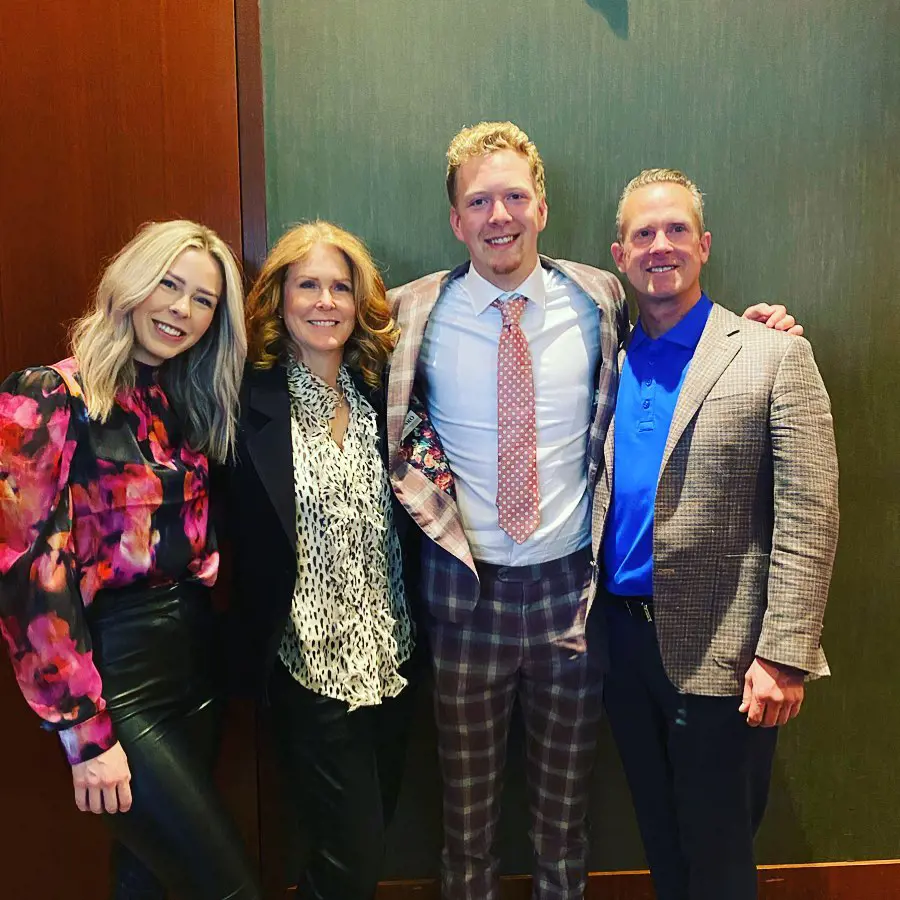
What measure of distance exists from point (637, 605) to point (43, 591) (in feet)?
3.86

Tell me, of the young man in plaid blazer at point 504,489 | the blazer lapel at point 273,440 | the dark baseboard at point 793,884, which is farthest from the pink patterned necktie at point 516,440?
the dark baseboard at point 793,884

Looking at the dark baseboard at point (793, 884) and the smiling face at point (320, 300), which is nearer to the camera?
the smiling face at point (320, 300)

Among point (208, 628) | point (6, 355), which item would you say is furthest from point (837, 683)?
point (6, 355)

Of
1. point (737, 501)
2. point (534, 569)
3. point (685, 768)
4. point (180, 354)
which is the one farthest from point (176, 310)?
point (685, 768)

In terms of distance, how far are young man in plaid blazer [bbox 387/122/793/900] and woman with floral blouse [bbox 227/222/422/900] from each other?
0.11 m

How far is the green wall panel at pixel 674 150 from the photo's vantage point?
2.02 metres

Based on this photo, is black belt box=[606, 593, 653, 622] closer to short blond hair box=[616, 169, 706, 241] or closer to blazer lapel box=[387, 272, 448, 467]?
blazer lapel box=[387, 272, 448, 467]

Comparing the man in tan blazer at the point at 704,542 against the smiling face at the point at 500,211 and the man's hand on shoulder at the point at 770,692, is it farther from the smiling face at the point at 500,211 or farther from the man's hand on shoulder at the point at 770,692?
the smiling face at the point at 500,211

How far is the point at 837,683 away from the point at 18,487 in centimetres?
215

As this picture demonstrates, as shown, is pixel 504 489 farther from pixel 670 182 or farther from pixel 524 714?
pixel 670 182

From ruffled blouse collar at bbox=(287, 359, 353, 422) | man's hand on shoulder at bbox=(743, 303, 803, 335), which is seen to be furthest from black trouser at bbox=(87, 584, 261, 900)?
man's hand on shoulder at bbox=(743, 303, 803, 335)

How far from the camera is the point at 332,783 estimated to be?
164 centimetres

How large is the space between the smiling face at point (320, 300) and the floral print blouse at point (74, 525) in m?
0.36

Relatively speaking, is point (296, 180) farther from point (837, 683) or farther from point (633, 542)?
point (837, 683)
